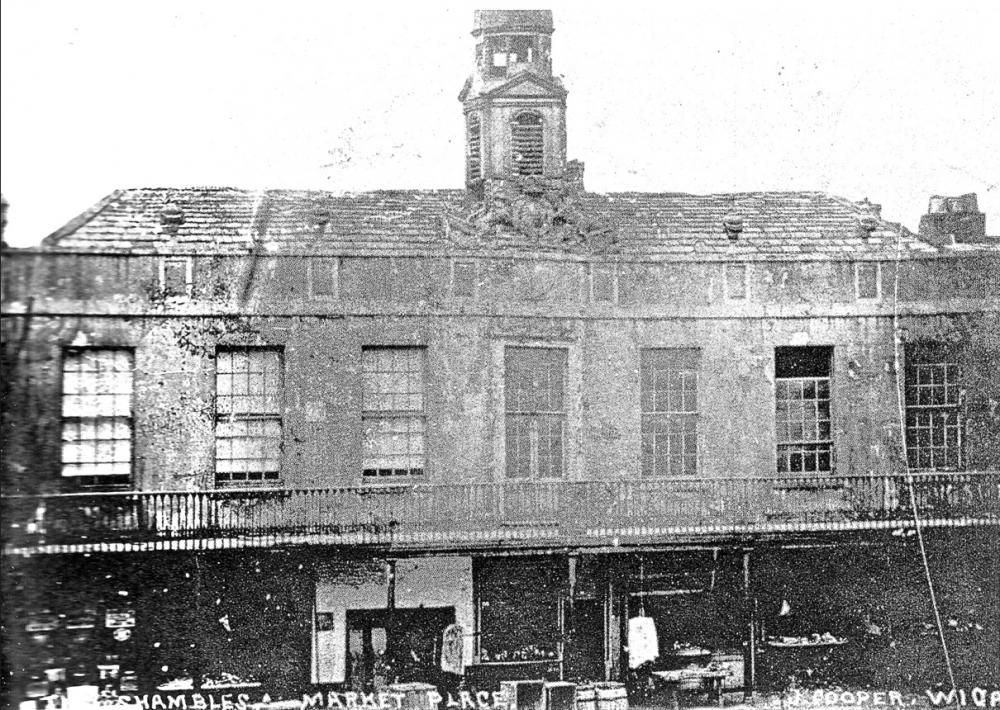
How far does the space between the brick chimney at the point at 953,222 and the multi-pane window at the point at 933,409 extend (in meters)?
0.74

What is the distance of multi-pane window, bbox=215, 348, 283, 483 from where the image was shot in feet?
22.0

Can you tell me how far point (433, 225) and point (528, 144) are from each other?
2.81ft

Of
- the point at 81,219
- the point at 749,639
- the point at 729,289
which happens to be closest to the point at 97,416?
the point at 81,219

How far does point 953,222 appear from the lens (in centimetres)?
731

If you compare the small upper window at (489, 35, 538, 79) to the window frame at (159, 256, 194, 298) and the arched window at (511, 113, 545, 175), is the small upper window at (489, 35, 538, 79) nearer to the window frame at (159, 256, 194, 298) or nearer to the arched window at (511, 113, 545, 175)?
the arched window at (511, 113, 545, 175)

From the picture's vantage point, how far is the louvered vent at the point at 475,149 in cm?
712

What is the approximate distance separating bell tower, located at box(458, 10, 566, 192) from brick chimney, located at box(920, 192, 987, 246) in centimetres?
253

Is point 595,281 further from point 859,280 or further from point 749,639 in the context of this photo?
point 749,639

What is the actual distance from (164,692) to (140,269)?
2627 millimetres

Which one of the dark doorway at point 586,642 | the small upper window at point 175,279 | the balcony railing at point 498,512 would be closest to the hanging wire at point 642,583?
the balcony railing at point 498,512

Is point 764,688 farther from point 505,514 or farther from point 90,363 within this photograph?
point 90,363

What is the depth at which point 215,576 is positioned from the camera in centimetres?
680

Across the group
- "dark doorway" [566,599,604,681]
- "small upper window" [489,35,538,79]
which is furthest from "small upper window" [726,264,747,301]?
"dark doorway" [566,599,604,681]

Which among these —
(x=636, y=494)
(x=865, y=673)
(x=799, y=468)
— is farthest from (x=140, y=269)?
(x=865, y=673)
